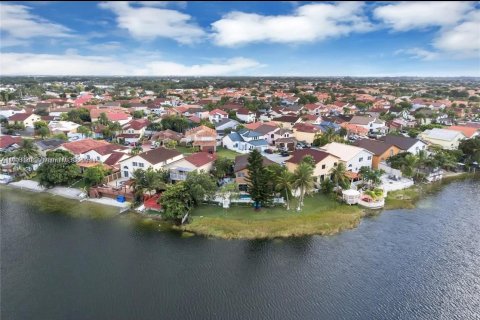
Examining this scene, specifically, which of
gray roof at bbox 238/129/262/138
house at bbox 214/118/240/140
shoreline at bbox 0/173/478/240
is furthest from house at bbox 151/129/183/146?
shoreline at bbox 0/173/478/240

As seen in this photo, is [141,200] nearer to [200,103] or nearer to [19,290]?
[19,290]

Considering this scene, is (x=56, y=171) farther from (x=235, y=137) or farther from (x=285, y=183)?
(x=235, y=137)

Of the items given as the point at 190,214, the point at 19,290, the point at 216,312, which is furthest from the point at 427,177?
the point at 19,290

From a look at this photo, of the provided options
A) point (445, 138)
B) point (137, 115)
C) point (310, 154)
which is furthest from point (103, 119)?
point (445, 138)

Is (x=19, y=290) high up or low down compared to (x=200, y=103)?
down

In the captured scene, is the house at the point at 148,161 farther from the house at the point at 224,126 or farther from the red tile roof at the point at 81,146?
the house at the point at 224,126

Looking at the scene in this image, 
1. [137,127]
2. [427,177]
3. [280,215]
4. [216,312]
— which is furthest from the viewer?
[137,127]

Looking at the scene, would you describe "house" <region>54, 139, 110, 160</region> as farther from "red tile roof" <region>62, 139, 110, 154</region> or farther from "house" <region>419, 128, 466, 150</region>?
"house" <region>419, 128, 466, 150</region>
